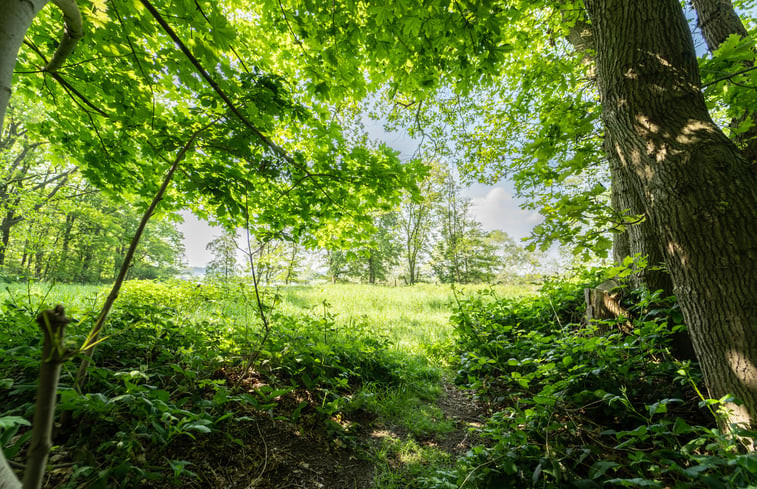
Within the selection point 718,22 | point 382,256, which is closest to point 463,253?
point 382,256

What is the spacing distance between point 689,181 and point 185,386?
13.0 feet

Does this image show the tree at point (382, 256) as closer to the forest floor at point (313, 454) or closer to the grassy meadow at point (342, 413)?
the grassy meadow at point (342, 413)

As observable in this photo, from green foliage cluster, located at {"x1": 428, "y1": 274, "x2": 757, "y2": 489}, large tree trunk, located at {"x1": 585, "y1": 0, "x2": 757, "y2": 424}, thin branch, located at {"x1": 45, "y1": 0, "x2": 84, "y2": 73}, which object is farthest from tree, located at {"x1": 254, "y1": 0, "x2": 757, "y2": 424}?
thin branch, located at {"x1": 45, "y1": 0, "x2": 84, "y2": 73}

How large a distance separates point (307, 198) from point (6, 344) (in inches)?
111

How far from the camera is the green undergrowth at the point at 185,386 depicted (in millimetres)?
1754

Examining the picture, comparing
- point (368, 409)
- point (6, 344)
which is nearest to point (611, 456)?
point (368, 409)

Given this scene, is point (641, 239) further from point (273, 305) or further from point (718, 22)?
point (273, 305)

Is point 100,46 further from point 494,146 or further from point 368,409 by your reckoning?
point 494,146

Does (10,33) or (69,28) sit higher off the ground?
(69,28)

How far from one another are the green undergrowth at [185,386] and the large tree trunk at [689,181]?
2.48 m

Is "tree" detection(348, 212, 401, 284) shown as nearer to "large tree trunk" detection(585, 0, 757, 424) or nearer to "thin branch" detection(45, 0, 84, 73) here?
"large tree trunk" detection(585, 0, 757, 424)

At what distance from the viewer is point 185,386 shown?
2.39m

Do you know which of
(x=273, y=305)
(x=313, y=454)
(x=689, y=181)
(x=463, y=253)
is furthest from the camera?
(x=463, y=253)

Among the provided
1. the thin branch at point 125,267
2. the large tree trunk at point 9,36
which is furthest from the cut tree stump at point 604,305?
the large tree trunk at point 9,36
